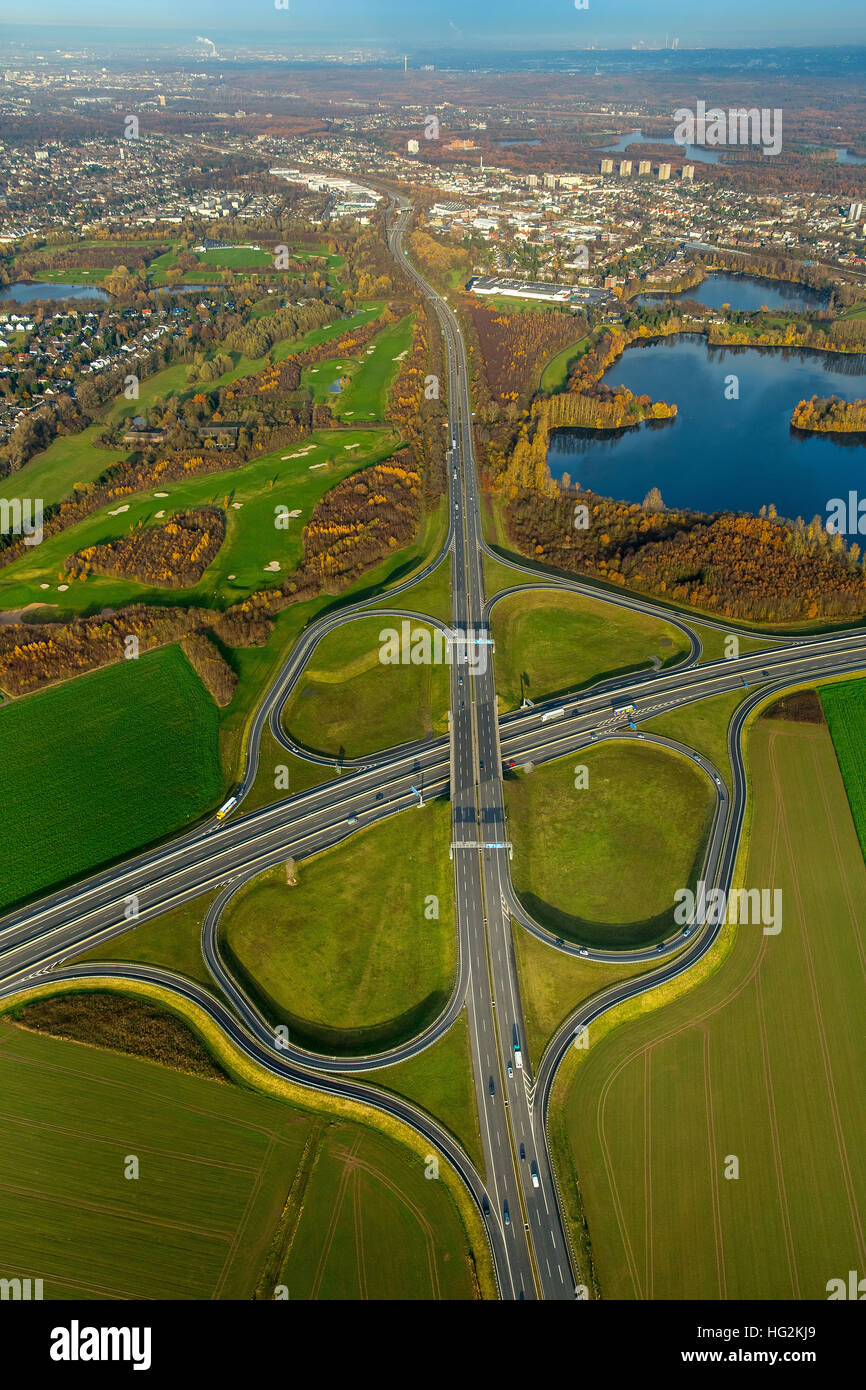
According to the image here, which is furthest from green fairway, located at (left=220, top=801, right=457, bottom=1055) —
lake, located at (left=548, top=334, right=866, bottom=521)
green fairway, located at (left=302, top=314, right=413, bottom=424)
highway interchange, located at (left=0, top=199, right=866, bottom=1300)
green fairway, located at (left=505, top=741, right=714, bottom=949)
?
green fairway, located at (left=302, top=314, right=413, bottom=424)

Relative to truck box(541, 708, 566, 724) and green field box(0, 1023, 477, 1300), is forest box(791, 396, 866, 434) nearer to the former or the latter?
truck box(541, 708, 566, 724)

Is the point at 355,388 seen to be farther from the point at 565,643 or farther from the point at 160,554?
the point at 565,643

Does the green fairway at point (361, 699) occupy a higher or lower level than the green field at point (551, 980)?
higher

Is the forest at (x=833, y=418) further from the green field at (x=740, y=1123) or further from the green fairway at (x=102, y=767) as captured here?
the green fairway at (x=102, y=767)

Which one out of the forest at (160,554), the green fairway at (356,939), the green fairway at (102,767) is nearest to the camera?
the green fairway at (356,939)

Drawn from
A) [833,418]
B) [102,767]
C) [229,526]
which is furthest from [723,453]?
[102,767]

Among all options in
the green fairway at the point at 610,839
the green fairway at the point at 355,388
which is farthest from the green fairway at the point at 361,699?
the green fairway at the point at 355,388

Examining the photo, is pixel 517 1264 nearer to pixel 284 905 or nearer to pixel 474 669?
pixel 284 905
